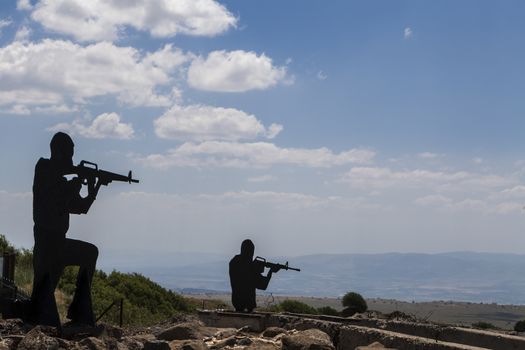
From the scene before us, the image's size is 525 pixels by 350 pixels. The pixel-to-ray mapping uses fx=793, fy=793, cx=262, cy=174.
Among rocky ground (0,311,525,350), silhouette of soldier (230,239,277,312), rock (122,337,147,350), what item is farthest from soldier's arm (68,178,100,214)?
silhouette of soldier (230,239,277,312)

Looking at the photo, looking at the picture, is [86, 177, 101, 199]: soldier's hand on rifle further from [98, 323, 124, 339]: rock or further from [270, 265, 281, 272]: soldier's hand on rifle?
[270, 265, 281, 272]: soldier's hand on rifle

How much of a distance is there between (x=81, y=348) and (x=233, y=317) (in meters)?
6.75

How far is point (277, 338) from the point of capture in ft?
42.8

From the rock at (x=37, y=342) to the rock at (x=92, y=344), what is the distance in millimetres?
426

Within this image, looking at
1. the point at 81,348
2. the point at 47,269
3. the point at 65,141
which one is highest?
the point at 65,141

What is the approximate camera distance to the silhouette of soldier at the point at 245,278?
64.5ft

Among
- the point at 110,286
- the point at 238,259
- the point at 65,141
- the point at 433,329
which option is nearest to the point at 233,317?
the point at 238,259

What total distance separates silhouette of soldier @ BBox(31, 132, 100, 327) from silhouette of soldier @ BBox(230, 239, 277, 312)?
761cm

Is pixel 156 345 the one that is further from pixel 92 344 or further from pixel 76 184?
pixel 76 184

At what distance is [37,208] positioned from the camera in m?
12.3

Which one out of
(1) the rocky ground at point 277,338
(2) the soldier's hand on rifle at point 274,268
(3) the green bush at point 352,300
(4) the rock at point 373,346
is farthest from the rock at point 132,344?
(3) the green bush at point 352,300

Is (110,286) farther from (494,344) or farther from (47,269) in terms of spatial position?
(494,344)

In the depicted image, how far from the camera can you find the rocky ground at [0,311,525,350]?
10359 mm

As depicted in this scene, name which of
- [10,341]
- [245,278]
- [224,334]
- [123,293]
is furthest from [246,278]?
[123,293]
